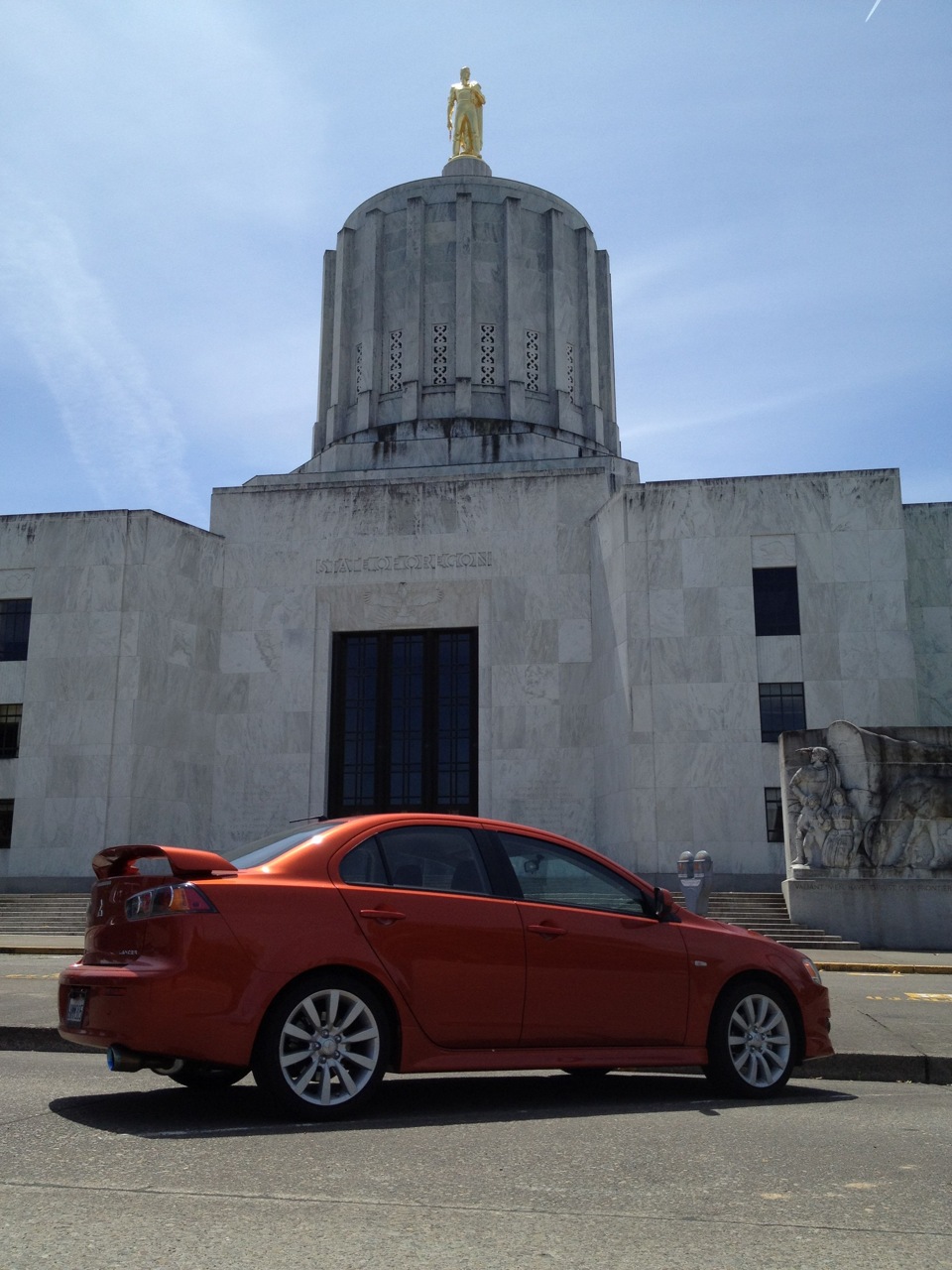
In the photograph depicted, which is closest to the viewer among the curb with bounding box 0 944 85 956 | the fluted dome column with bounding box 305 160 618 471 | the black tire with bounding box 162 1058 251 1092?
the black tire with bounding box 162 1058 251 1092

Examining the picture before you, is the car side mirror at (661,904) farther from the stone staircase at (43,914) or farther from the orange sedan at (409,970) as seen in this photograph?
the stone staircase at (43,914)

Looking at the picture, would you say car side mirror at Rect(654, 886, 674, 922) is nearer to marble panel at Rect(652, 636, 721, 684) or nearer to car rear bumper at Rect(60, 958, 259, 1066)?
car rear bumper at Rect(60, 958, 259, 1066)

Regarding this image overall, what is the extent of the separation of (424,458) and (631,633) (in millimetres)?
9728

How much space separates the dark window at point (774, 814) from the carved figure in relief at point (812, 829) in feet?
15.5

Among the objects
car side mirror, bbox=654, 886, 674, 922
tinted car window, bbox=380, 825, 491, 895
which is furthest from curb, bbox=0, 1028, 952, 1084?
tinted car window, bbox=380, 825, 491, 895

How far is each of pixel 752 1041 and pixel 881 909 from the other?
1471 cm

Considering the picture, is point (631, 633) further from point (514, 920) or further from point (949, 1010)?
point (514, 920)

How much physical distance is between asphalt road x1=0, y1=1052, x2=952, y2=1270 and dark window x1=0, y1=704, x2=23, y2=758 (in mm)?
24670

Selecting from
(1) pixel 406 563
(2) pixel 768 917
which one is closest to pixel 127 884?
(2) pixel 768 917

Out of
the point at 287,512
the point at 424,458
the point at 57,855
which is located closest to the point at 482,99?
the point at 424,458

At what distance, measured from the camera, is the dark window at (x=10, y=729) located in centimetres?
2964

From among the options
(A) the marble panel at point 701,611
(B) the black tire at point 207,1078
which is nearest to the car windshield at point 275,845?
(B) the black tire at point 207,1078

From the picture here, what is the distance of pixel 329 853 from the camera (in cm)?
624

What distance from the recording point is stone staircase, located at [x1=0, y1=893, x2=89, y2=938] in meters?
24.3
